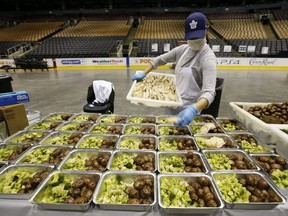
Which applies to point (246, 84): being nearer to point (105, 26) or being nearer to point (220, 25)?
point (220, 25)

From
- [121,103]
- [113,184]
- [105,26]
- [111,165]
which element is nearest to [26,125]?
[111,165]

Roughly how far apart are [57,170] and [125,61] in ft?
36.9

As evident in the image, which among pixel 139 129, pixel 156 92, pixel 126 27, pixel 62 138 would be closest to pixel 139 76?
pixel 156 92

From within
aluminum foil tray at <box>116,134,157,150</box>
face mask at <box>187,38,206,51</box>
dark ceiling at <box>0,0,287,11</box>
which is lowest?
aluminum foil tray at <box>116,134,157,150</box>

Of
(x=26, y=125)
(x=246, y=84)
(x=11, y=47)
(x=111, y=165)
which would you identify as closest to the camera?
(x=111, y=165)

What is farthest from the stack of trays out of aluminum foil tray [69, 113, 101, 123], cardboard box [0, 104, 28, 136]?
cardboard box [0, 104, 28, 136]

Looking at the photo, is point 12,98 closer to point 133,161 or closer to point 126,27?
point 133,161

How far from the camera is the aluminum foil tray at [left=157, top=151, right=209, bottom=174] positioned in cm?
148

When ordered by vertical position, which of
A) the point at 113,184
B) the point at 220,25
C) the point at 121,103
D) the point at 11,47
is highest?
the point at 220,25

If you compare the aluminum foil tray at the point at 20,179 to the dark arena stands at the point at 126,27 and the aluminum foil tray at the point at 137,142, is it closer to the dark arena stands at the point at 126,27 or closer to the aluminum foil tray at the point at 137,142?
the aluminum foil tray at the point at 137,142

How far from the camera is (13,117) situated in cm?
220

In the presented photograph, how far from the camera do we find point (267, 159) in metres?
1.58

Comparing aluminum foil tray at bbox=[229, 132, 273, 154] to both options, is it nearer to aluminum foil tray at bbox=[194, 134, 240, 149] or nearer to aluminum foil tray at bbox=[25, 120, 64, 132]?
aluminum foil tray at bbox=[194, 134, 240, 149]

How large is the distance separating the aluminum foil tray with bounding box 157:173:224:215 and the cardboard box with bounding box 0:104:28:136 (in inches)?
69.1
